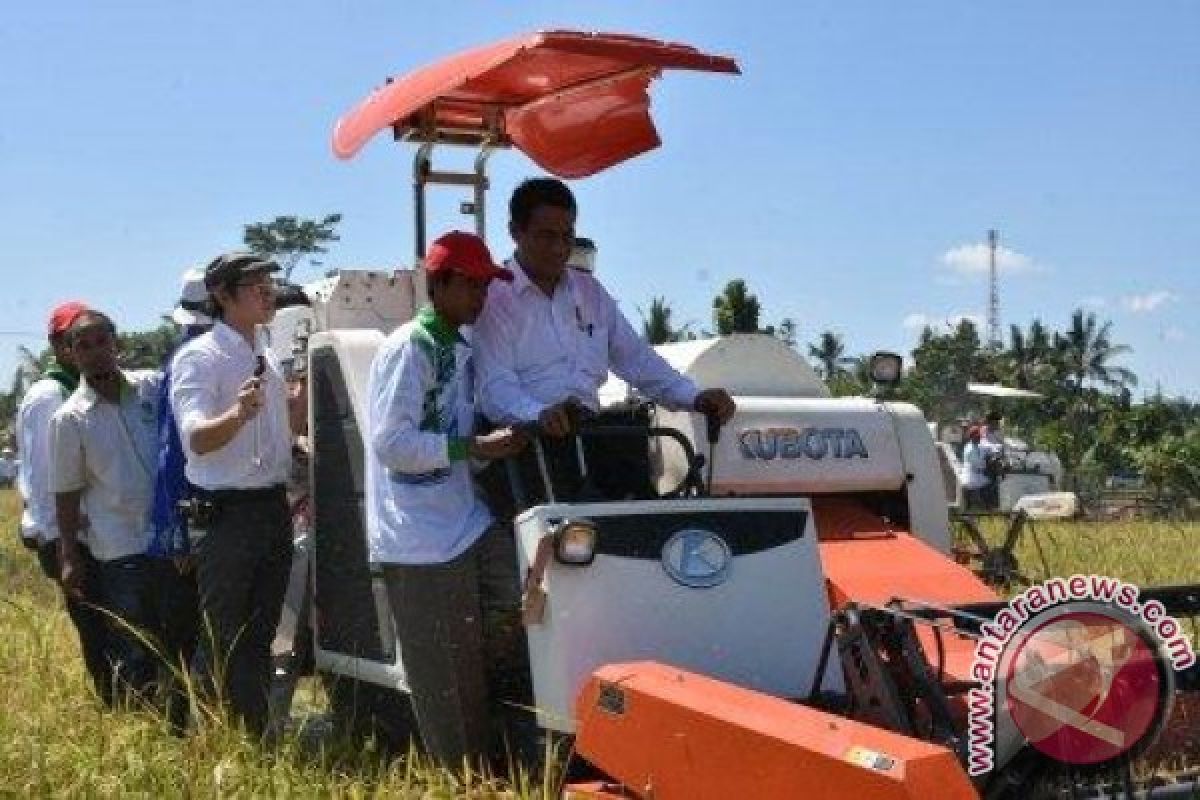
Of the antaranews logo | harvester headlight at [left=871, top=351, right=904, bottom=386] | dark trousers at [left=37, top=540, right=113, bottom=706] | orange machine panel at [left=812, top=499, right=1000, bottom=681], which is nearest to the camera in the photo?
the antaranews logo

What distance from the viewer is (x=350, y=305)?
19.2ft

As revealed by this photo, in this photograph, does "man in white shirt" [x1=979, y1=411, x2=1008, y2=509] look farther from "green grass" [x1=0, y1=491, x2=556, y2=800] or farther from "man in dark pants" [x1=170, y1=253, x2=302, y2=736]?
"man in dark pants" [x1=170, y1=253, x2=302, y2=736]

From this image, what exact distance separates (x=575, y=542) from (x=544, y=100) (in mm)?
2315

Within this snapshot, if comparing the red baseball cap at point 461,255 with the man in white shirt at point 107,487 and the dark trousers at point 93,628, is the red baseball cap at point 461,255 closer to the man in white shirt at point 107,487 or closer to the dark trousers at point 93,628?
the man in white shirt at point 107,487

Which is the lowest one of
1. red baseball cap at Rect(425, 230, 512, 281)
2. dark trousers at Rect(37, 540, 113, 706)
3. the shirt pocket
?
dark trousers at Rect(37, 540, 113, 706)

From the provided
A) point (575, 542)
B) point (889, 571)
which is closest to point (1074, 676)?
point (575, 542)

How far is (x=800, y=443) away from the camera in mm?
5926

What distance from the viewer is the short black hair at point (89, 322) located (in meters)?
5.44

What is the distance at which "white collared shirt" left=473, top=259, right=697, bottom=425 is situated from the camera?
463cm

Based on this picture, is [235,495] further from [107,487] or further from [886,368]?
[886,368]

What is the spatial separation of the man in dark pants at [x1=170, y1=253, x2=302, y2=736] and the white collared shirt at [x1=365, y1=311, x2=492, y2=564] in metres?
0.56

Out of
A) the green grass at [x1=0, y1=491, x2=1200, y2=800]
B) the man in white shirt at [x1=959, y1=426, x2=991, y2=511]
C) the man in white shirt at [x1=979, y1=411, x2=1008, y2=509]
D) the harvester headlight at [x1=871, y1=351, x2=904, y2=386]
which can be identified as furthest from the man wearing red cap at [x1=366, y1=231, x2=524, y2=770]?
the man in white shirt at [x1=979, y1=411, x2=1008, y2=509]

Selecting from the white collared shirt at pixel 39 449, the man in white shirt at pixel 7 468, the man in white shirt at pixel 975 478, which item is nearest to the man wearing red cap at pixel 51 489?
the white collared shirt at pixel 39 449

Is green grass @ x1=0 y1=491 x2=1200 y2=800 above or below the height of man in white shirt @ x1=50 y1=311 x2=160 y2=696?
below
